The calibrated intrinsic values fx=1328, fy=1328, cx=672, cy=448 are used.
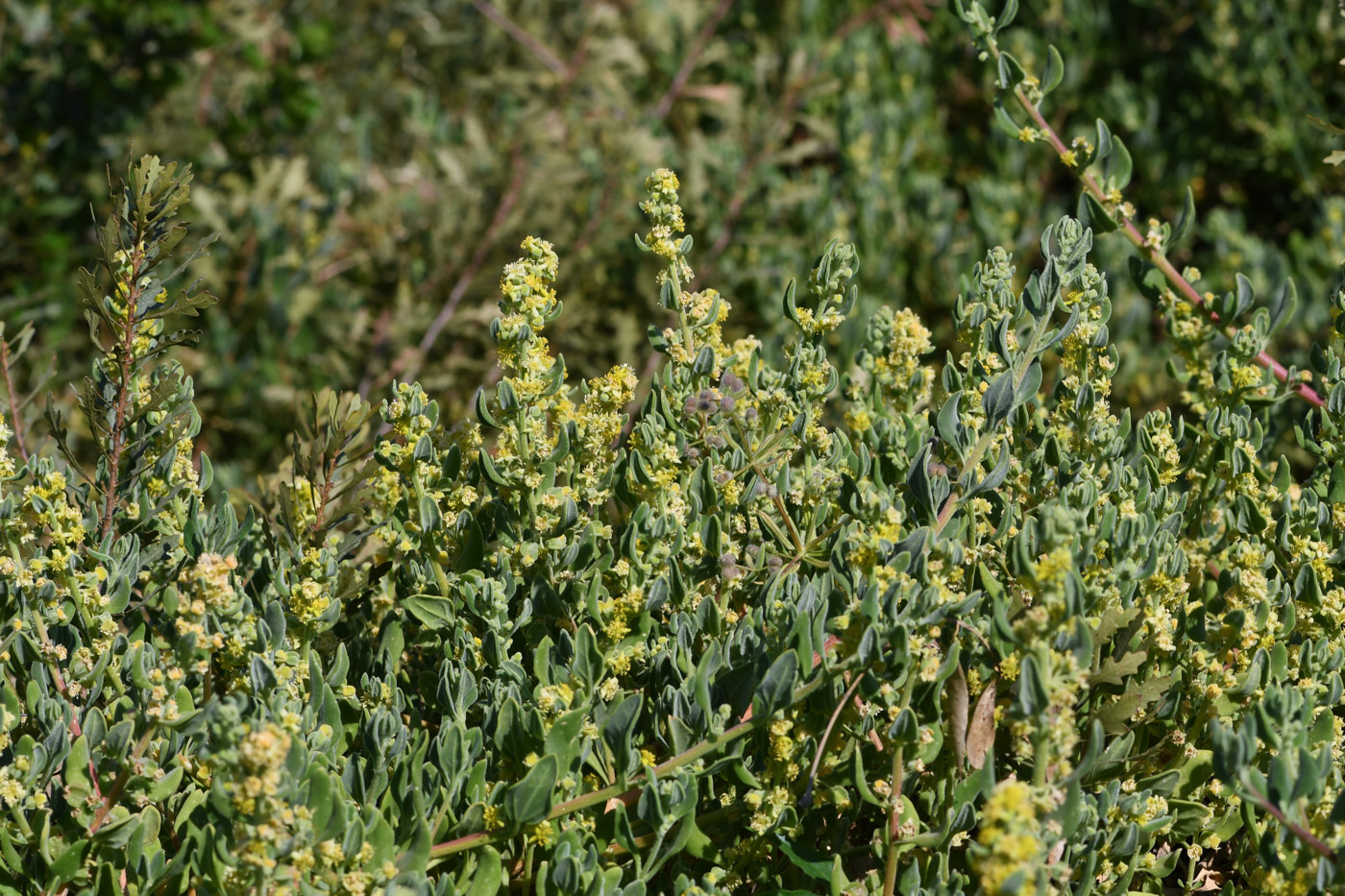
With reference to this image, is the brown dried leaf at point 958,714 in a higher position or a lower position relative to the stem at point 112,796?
higher

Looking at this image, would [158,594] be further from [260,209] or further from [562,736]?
[260,209]

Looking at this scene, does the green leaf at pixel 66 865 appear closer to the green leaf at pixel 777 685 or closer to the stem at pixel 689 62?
the green leaf at pixel 777 685

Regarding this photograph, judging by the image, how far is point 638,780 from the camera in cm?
147

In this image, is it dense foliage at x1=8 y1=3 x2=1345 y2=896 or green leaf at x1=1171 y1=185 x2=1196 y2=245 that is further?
green leaf at x1=1171 y1=185 x2=1196 y2=245

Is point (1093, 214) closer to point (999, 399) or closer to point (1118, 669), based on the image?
point (999, 399)

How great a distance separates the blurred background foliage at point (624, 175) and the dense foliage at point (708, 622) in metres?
2.25

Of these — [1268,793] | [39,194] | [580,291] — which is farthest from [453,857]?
[39,194]

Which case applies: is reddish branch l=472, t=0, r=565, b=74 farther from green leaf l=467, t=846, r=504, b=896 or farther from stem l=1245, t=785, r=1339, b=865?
stem l=1245, t=785, r=1339, b=865

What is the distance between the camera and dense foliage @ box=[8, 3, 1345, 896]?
1.39m

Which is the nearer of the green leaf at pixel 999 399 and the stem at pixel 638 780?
the stem at pixel 638 780

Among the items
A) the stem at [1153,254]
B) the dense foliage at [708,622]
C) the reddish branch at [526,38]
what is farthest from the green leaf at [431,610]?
the reddish branch at [526,38]

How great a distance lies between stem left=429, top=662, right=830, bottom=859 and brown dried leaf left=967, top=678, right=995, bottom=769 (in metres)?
0.29

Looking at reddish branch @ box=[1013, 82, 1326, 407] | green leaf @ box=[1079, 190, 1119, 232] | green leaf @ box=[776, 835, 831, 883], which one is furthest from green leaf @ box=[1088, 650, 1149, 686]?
green leaf @ box=[1079, 190, 1119, 232]

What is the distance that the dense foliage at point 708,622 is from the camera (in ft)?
Answer: 4.56
